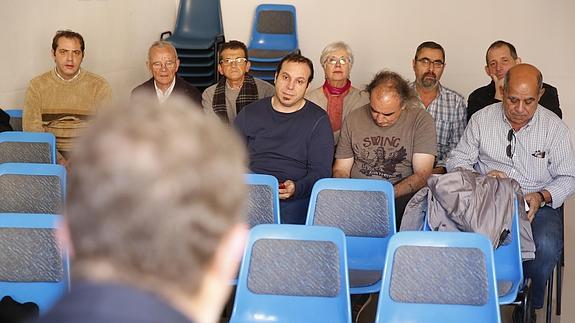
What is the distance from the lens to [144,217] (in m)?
0.78

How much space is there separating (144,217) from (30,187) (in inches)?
125

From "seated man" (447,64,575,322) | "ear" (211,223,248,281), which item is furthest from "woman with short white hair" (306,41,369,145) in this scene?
"ear" (211,223,248,281)

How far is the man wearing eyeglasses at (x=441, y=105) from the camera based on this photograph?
524cm

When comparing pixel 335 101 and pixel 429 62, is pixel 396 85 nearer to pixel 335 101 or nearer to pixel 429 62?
pixel 335 101

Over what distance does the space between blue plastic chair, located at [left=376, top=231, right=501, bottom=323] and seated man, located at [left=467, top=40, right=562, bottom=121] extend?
2.31m

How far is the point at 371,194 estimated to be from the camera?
369 cm

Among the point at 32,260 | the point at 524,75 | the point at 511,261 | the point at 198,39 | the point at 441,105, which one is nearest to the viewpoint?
the point at 32,260

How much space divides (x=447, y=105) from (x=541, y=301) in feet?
5.31

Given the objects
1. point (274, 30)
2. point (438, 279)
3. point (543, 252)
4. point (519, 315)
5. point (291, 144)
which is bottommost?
point (519, 315)

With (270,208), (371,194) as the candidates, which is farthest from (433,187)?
(270,208)

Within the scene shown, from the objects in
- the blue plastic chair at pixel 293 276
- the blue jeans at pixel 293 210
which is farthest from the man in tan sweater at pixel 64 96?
the blue plastic chair at pixel 293 276

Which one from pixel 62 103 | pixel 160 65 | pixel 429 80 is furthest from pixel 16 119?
pixel 429 80

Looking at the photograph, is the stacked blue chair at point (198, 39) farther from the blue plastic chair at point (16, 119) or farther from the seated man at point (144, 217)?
the seated man at point (144, 217)

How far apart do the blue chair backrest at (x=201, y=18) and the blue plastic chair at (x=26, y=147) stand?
338 centimetres
